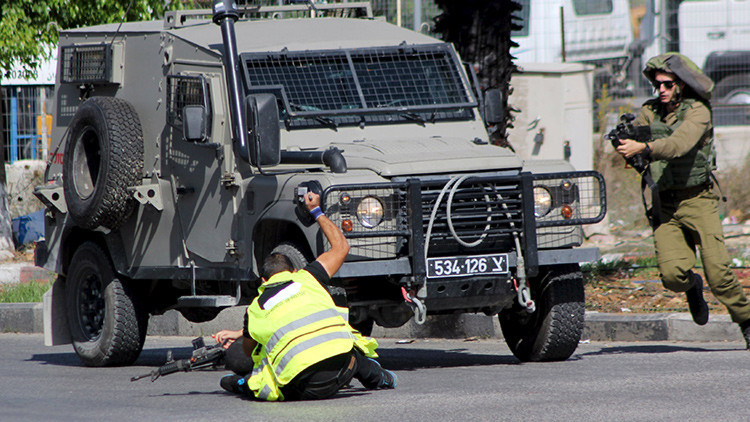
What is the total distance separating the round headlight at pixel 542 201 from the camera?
7.65 metres

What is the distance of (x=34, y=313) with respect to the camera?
12086mm

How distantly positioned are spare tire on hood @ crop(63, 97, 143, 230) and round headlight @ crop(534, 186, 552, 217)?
9.30ft

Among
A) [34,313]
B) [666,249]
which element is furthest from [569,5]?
[666,249]

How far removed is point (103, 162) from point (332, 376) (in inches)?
114

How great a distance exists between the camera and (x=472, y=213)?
24.0 feet

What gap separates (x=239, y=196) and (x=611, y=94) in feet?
40.1

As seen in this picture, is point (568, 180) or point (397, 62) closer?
point (568, 180)

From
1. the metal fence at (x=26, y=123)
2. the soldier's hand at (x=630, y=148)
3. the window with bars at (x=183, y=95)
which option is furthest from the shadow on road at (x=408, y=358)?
the metal fence at (x=26, y=123)

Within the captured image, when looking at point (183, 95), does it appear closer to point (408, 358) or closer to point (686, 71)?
point (408, 358)

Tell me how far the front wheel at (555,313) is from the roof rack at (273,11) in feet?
9.66

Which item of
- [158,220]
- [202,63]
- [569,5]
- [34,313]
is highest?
[569,5]

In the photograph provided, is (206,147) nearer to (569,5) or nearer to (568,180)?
(568,180)

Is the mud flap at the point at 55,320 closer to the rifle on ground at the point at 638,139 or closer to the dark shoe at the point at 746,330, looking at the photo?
the rifle on ground at the point at 638,139

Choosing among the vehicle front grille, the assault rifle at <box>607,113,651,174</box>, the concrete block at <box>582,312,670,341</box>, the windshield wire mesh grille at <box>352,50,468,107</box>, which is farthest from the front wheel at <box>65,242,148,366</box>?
the assault rifle at <box>607,113,651,174</box>
